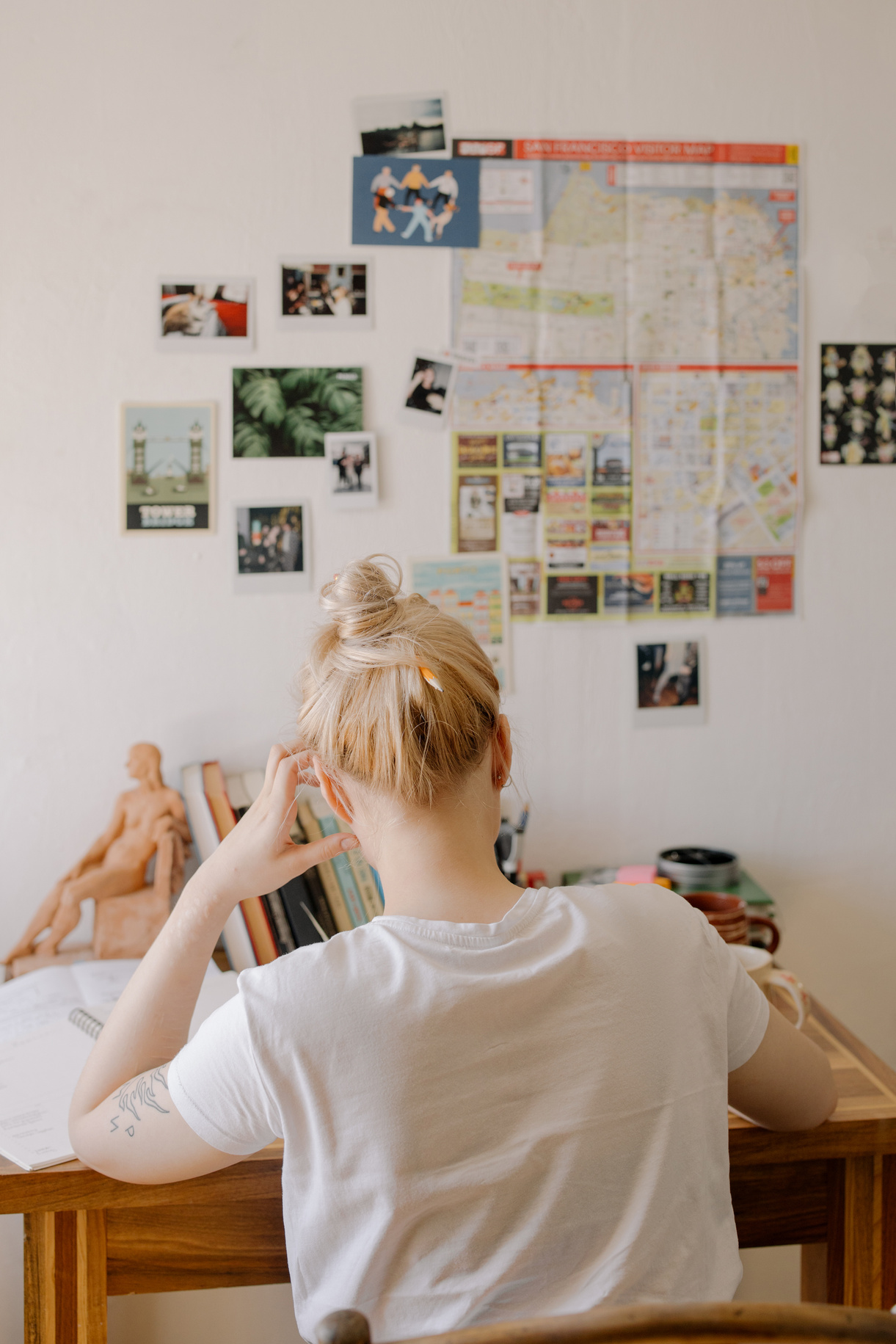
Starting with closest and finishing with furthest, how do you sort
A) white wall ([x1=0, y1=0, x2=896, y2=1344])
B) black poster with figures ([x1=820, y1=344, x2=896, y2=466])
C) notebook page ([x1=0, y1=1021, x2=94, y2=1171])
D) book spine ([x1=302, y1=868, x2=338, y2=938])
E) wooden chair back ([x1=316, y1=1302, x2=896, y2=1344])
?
wooden chair back ([x1=316, y1=1302, x2=896, y2=1344]) → notebook page ([x1=0, y1=1021, x2=94, y2=1171]) → book spine ([x1=302, y1=868, x2=338, y2=938]) → white wall ([x1=0, y1=0, x2=896, y2=1344]) → black poster with figures ([x1=820, y1=344, x2=896, y2=466])

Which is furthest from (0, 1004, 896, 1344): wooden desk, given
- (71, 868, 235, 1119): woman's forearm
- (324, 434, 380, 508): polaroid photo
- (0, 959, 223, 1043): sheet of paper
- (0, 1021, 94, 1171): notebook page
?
(324, 434, 380, 508): polaroid photo

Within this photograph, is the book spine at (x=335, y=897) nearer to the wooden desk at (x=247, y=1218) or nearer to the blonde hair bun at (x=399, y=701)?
the wooden desk at (x=247, y=1218)

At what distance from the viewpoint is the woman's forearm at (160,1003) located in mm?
795

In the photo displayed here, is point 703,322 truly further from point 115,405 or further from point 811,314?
point 115,405

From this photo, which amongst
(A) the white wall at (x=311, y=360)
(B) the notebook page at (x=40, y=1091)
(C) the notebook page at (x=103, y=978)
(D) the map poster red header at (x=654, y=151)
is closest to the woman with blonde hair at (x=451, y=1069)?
(B) the notebook page at (x=40, y=1091)

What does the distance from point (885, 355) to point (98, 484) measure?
4.11 ft

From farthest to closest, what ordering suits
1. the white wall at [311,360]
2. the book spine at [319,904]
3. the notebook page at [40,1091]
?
the white wall at [311,360] → the book spine at [319,904] → the notebook page at [40,1091]

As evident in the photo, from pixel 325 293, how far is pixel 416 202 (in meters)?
0.20

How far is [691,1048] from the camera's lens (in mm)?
711

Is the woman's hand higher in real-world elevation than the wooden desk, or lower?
higher

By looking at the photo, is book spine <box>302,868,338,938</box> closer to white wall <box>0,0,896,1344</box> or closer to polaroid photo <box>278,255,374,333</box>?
white wall <box>0,0,896,1344</box>

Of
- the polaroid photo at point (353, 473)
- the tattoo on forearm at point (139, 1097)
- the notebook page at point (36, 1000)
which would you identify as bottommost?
the notebook page at point (36, 1000)

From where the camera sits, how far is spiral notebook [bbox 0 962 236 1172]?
87 centimetres

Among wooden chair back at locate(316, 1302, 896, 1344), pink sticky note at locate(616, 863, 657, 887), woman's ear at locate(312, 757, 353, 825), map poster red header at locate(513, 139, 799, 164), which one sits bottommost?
pink sticky note at locate(616, 863, 657, 887)
